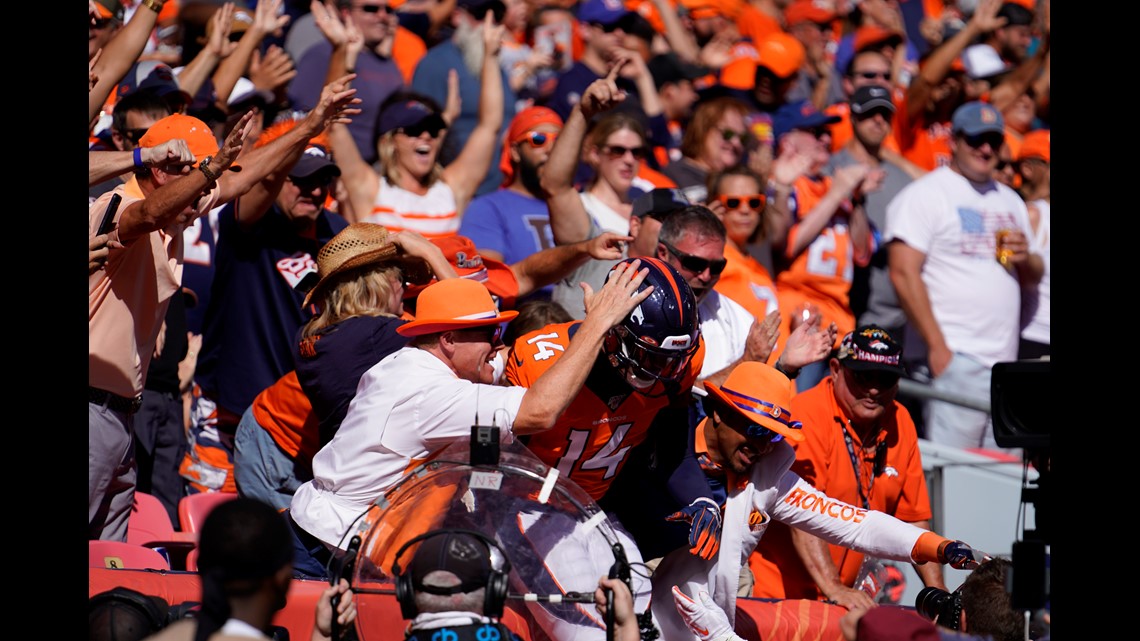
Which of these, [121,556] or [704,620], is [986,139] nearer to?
[704,620]

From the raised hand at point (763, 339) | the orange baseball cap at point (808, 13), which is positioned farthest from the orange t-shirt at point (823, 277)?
the orange baseball cap at point (808, 13)

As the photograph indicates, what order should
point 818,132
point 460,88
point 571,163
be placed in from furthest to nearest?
point 460,88 < point 818,132 < point 571,163

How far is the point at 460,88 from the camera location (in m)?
9.76

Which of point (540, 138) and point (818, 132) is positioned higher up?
point (540, 138)

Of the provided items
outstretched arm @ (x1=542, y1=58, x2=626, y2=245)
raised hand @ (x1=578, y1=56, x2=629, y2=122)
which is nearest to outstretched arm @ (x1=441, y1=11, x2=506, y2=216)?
outstretched arm @ (x1=542, y1=58, x2=626, y2=245)

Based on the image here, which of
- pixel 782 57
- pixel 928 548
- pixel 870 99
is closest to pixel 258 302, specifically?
pixel 928 548

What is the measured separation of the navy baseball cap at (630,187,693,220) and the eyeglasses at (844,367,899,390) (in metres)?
1.11

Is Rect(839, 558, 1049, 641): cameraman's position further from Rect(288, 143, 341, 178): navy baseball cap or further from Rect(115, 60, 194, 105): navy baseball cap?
Rect(115, 60, 194, 105): navy baseball cap

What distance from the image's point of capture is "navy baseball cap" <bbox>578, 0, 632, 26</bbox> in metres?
10.5

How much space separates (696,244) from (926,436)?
3507mm

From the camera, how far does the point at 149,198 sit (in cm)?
500

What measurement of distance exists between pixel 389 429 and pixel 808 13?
29.9 feet
